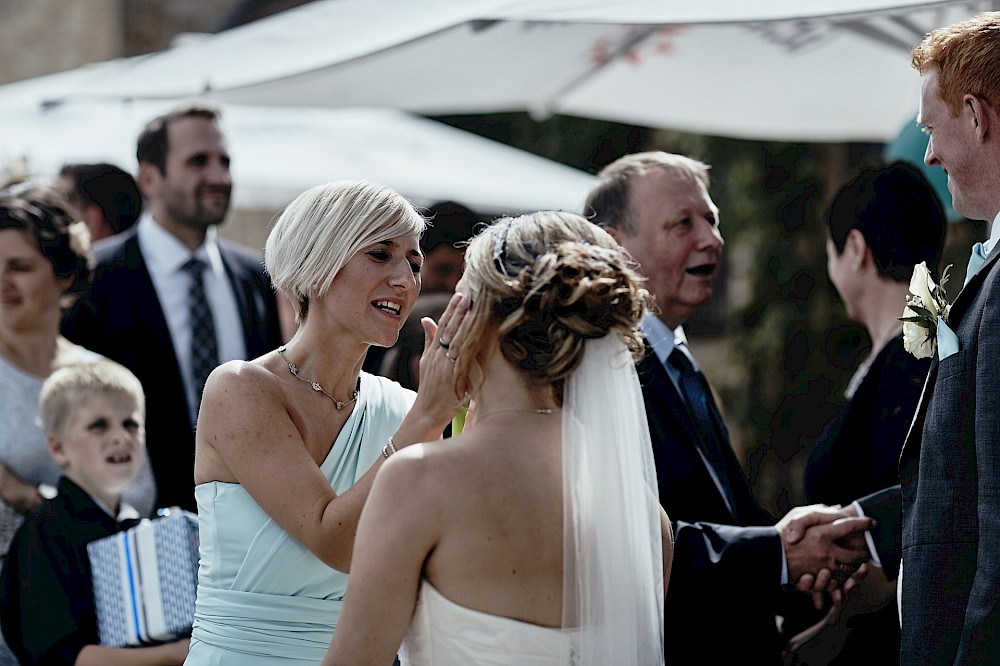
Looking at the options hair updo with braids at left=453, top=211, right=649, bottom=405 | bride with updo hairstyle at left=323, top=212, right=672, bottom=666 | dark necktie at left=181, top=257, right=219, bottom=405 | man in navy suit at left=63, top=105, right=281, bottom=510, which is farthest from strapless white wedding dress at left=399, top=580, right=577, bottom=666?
dark necktie at left=181, top=257, right=219, bottom=405

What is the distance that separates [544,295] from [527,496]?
36 cm

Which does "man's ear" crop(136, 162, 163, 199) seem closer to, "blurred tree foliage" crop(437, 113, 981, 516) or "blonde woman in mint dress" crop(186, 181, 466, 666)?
"blonde woman in mint dress" crop(186, 181, 466, 666)

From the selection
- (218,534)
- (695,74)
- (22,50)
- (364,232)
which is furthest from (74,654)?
(22,50)

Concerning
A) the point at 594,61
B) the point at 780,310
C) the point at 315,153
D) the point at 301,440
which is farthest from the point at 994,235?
the point at 780,310

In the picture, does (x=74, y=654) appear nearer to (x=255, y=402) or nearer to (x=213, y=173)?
(x=255, y=402)

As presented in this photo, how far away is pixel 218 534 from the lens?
9.29 ft

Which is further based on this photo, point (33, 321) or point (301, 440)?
point (33, 321)

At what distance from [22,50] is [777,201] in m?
7.17

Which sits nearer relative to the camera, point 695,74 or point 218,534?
point 218,534

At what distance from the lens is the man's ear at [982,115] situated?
254 cm

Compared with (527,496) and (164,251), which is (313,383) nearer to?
(527,496)

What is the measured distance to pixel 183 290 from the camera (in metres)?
5.30

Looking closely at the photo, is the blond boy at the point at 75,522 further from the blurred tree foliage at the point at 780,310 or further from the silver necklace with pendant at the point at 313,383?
the blurred tree foliage at the point at 780,310

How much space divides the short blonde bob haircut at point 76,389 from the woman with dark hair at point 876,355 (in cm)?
236
